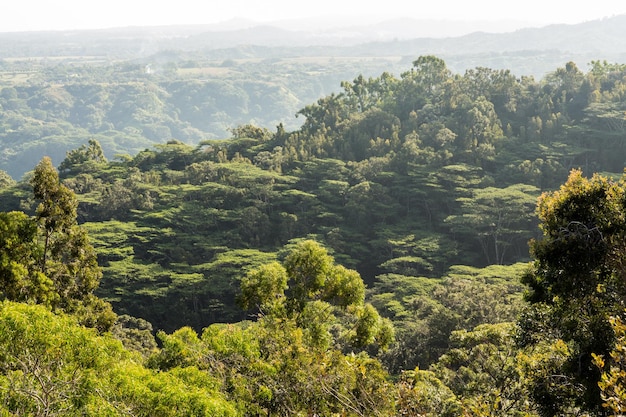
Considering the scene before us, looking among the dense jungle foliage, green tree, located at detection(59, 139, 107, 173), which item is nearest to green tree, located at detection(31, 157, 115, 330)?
the dense jungle foliage

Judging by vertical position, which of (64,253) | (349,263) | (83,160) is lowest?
(349,263)

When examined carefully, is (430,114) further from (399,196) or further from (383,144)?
(399,196)

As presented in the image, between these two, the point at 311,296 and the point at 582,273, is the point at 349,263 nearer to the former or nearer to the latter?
the point at 311,296

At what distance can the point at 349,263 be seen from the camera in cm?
3484

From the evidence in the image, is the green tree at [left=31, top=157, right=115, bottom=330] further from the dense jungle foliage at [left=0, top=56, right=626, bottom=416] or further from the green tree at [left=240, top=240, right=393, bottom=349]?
the green tree at [left=240, top=240, right=393, bottom=349]

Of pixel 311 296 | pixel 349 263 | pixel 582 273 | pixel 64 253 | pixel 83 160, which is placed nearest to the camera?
pixel 582 273

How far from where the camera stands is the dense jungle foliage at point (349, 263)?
7840 mm

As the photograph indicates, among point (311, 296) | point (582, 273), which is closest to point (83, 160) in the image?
point (311, 296)

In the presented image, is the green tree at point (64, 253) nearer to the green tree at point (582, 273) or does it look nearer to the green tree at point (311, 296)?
the green tree at point (311, 296)

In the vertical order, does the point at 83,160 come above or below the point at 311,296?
below

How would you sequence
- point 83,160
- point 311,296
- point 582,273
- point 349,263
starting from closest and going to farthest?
point 582,273 → point 311,296 → point 349,263 → point 83,160

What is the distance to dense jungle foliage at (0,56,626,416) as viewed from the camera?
309 inches

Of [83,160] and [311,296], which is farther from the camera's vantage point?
[83,160]

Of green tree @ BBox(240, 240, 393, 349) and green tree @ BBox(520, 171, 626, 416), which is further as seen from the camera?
green tree @ BBox(240, 240, 393, 349)
